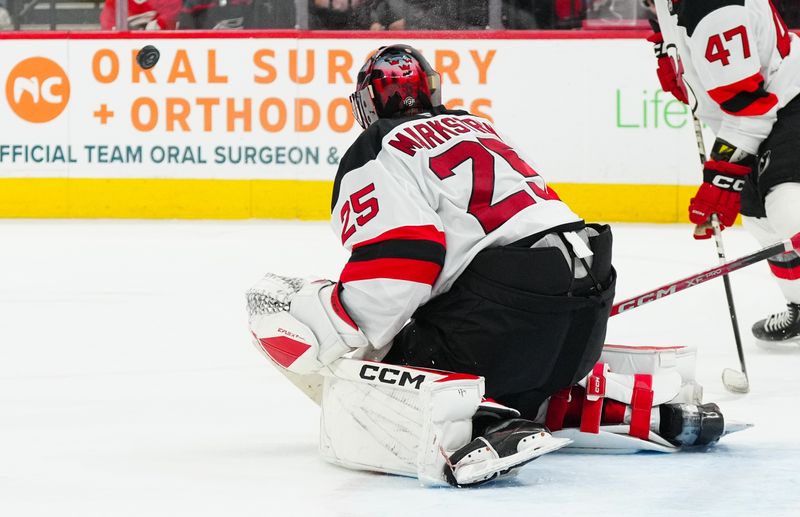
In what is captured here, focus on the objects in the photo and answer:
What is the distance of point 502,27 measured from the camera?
6418 millimetres

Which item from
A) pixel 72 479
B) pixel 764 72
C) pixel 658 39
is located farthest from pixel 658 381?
pixel 658 39

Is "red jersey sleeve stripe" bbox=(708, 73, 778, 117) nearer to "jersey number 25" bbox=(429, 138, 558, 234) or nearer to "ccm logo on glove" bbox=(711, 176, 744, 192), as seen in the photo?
"ccm logo on glove" bbox=(711, 176, 744, 192)

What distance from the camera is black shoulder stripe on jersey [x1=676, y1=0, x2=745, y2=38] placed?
9.91 feet

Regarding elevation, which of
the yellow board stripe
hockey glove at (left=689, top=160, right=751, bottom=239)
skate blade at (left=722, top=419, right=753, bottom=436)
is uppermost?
hockey glove at (left=689, top=160, right=751, bottom=239)

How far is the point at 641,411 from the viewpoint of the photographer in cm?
218

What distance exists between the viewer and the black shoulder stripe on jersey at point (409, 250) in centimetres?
196

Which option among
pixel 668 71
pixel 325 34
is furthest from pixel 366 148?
pixel 325 34

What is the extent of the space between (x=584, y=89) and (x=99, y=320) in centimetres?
338

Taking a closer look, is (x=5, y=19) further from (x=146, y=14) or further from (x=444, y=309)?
(x=444, y=309)

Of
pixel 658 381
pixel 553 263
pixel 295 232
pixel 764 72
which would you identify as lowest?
pixel 295 232

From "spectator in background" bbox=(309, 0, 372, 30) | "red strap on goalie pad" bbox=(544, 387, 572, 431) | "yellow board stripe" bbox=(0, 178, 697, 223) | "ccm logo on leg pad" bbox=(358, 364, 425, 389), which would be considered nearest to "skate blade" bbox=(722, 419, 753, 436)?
"red strap on goalie pad" bbox=(544, 387, 572, 431)

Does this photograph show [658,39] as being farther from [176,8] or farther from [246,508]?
[176,8]

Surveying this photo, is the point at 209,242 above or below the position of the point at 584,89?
below

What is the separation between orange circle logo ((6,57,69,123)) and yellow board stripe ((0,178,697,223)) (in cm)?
33
